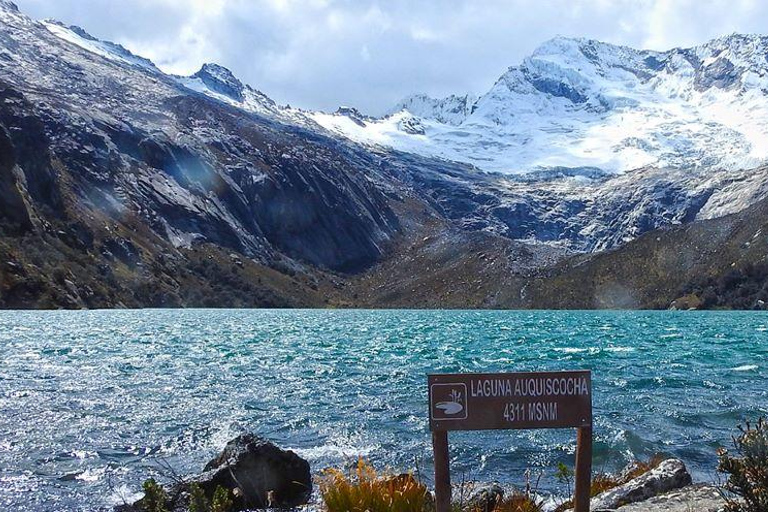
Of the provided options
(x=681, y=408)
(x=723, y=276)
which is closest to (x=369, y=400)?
(x=681, y=408)

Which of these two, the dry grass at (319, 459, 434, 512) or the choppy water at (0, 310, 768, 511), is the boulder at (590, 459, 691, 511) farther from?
the dry grass at (319, 459, 434, 512)

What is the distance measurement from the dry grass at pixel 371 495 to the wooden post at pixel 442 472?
123 cm

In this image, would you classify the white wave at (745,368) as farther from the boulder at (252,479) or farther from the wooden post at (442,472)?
the wooden post at (442,472)

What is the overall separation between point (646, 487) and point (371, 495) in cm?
753

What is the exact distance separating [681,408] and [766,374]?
13803 mm

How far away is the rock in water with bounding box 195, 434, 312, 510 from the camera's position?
16.2 m

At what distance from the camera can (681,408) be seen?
97.5 ft

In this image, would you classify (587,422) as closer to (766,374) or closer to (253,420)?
(253,420)

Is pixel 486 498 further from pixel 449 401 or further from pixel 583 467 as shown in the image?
pixel 449 401

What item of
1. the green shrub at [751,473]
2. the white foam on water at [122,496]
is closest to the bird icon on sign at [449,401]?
the green shrub at [751,473]

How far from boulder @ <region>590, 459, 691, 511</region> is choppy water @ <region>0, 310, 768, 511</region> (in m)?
3.28

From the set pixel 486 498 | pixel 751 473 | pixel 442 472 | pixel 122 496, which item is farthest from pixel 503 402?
pixel 122 496

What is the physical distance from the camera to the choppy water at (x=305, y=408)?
21172mm

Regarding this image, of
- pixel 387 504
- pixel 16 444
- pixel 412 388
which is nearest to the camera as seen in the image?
pixel 387 504
